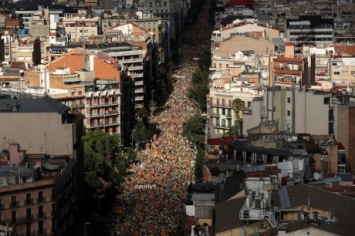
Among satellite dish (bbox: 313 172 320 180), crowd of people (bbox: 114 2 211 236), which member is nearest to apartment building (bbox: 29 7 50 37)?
crowd of people (bbox: 114 2 211 236)

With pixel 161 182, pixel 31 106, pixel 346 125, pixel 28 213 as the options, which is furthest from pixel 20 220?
pixel 161 182

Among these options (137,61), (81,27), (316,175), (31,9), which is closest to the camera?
(316,175)

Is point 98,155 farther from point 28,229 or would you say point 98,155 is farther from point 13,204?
point 13,204

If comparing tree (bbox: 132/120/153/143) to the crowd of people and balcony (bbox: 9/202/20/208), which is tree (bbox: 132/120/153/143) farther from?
balcony (bbox: 9/202/20/208)

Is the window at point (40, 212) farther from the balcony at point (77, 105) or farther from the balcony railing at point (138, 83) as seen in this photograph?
the balcony railing at point (138, 83)

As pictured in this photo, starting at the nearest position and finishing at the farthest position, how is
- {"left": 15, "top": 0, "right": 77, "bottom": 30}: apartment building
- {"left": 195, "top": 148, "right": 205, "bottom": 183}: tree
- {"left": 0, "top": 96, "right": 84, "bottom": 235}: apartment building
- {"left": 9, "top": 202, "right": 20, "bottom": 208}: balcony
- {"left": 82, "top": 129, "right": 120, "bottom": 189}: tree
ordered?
{"left": 9, "top": 202, "right": 20, "bottom": 208}: balcony < {"left": 0, "top": 96, "right": 84, "bottom": 235}: apartment building < {"left": 195, "top": 148, "right": 205, "bottom": 183}: tree < {"left": 82, "top": 129, "right": 120, "bottom": 189}: tree < {"left": 15, "top": 0, "right": 77, "bottom": 30}: apartment building

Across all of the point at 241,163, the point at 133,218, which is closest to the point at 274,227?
the point at 241,163
